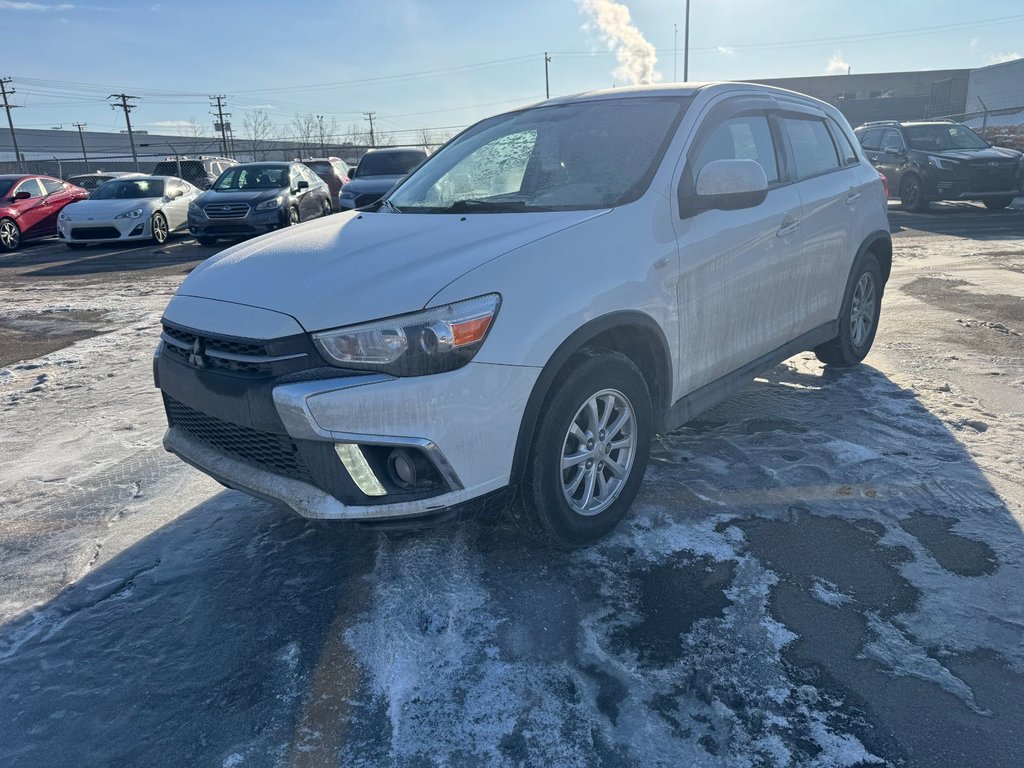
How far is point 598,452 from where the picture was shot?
317 cm

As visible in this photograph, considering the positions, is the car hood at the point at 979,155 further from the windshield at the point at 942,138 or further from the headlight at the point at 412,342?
the headlight at the point at 412,342

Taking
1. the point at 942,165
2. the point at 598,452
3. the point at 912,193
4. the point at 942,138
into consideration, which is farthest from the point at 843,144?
the point at 942,138

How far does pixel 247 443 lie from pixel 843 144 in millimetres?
4365

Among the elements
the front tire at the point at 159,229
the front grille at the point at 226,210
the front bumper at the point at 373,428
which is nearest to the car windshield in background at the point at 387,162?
the front grille at the point at 226,210

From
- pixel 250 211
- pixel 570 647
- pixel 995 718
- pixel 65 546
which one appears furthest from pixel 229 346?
pixel 250 211

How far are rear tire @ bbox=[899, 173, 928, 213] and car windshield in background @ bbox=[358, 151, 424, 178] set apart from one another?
10.1 metres

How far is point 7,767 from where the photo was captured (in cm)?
217

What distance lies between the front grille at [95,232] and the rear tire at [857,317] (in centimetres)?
1373

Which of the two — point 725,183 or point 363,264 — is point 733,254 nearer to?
point 725,183

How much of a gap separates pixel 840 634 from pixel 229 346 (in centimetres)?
238

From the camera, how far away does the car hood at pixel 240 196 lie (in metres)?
13.8

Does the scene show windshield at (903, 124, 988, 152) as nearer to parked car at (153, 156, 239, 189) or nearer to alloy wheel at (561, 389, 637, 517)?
alloy wheel at (561, 389, 637, 517)

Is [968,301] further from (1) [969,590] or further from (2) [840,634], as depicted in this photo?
(2) [840,634]

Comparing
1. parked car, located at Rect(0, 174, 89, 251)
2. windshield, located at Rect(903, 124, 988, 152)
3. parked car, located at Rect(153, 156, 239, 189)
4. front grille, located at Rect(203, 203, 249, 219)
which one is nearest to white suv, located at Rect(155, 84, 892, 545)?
front grille, located at Rect(203, 203, 249, 219)
